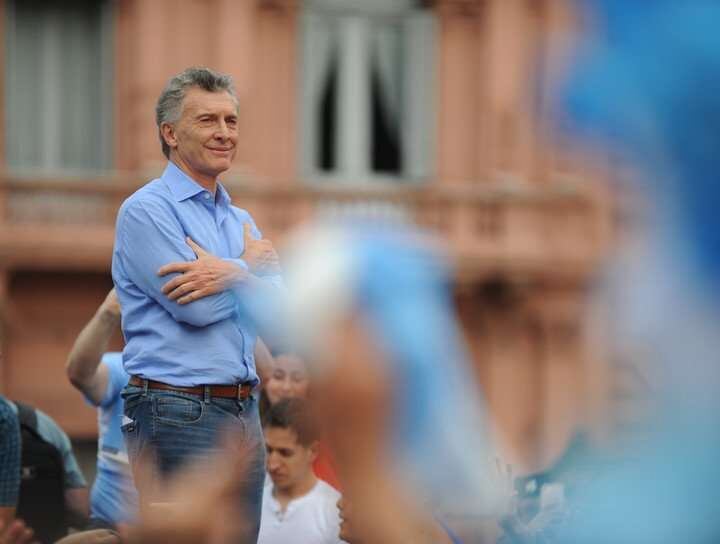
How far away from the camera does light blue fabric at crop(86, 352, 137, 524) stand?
496cm

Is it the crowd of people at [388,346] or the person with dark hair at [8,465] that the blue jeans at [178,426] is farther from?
the person with dark hair at [8,465]

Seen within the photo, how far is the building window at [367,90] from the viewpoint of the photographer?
1444 cm

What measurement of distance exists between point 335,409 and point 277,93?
12296 millimetres

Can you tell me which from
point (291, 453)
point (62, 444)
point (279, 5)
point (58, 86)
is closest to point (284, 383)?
point (291, 453)

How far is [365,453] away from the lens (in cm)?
227

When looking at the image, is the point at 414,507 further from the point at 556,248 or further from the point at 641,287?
the point at 556,248

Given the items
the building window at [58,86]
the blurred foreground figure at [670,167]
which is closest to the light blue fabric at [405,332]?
the blurred foreground figure at [670,167]

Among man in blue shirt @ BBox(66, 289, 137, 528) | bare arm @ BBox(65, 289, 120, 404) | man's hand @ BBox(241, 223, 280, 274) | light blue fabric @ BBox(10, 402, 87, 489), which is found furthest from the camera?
light blue fabric @ BBox(10, 402, 87, 489)

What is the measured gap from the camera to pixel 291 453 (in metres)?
5.32

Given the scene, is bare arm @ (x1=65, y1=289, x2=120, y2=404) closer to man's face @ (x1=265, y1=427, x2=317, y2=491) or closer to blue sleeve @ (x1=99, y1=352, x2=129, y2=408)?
blue sleeve @ (x1=99, y1=352, x2=129, y2=408)

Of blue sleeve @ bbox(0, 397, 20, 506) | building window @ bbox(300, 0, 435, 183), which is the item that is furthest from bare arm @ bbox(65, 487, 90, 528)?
building window @ bbox(300, 0, 435, 183)

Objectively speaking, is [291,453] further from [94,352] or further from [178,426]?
[178,426]

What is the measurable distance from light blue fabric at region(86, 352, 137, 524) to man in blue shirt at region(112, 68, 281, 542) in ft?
4.76

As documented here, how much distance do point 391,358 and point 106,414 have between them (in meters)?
3.16
